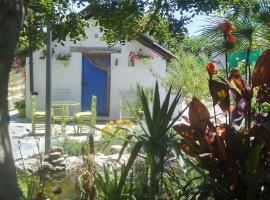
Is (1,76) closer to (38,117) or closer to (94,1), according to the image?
(94,1)

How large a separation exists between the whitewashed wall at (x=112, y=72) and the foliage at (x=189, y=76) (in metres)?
1.48

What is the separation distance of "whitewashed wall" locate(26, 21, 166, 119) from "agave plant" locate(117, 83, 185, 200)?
1226 centimetres

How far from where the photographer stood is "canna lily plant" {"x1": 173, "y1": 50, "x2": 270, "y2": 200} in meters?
4.49

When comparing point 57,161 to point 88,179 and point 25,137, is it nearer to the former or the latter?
point 25,137

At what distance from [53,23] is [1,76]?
6.69 ft

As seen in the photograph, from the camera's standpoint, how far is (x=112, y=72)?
671 inches

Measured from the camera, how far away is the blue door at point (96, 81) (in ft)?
55.8

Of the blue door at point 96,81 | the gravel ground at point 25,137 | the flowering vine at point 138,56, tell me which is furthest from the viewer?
the blue door at point 96,81

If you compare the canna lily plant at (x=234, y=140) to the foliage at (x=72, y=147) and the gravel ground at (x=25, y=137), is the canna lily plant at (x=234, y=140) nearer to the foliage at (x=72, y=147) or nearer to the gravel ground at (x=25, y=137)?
the gravel ground at (x=25, y=137)

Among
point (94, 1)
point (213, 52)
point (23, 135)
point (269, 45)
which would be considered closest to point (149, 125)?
point (94, 1)

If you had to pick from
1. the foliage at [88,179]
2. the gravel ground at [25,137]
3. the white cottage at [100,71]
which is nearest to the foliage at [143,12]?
the foliage at [88,179]

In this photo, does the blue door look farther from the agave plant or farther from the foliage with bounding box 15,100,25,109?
the agave plant

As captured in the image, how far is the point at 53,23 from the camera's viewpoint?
16.3 ft

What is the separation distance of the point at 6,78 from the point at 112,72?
45.8 feet
